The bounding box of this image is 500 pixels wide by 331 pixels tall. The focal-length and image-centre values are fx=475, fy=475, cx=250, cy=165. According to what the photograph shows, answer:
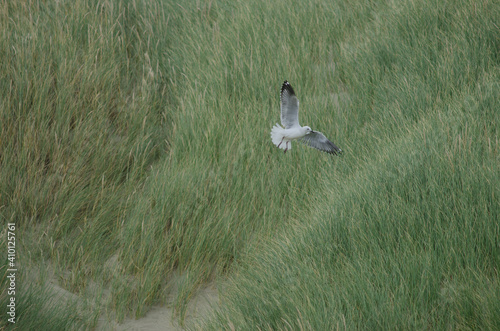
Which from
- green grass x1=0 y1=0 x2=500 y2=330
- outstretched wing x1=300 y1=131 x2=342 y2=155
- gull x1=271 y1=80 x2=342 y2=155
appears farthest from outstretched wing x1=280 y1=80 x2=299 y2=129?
green grass x1=0 y1=0 x2=500 y2=330

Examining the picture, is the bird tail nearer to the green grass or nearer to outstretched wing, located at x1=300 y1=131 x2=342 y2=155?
outstretched wing, located at x1=300 y1=131 x2=342 y2=155

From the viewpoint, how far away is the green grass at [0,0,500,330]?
8.82ft

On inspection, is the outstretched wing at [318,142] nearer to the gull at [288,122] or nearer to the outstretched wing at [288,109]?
the gull at [288,122]

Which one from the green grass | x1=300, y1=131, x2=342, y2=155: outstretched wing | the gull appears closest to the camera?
the green grass

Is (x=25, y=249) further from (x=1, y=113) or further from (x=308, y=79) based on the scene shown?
(x=308, y=79)

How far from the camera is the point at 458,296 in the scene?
2422 millimetres

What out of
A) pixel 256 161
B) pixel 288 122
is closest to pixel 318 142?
pixel 288 122

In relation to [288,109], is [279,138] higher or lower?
lower

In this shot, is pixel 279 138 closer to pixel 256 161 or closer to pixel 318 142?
pixel 318 142

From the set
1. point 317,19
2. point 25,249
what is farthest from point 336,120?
point 25,249

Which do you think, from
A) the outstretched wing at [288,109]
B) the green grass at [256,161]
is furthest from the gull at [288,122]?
the green grass at [256,161]

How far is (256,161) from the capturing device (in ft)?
13.4

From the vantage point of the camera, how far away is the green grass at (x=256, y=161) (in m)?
2.69

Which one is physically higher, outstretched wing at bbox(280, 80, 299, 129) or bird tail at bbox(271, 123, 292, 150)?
outstretched wing at bbox(280, 80, 299, 129)
